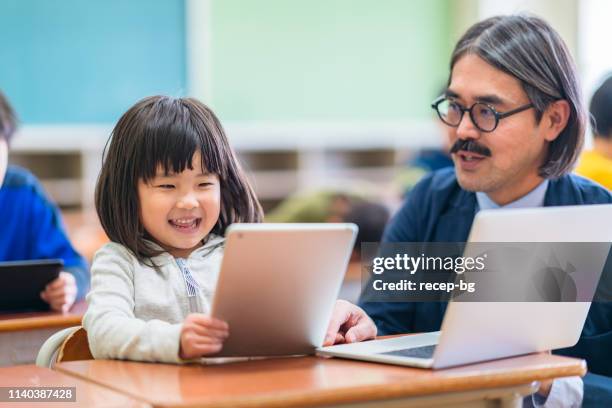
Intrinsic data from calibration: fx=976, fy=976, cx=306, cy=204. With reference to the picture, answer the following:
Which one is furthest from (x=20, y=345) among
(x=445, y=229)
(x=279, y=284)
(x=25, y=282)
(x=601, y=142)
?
(x=601, y=142)

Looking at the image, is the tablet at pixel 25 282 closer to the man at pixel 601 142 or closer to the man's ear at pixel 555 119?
the man's ear at pixel 555 119

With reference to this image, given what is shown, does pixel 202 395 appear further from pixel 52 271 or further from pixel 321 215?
pixel 321 215

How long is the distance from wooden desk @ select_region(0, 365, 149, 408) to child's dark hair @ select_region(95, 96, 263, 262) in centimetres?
29

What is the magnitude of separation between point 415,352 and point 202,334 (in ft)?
1.11

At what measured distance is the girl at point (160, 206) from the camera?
169 cm

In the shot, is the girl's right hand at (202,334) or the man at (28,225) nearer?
the girl's right hand at (202,334)

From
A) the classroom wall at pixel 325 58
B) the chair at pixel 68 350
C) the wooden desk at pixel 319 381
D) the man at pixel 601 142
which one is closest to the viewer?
the wooden desk at pixel 319 381

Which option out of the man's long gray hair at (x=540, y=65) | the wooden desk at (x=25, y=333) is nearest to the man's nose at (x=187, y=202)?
the wooden desk at (x=25, y=333)

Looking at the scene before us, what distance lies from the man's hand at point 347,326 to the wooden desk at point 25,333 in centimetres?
64

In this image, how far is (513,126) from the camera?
7.41 ft

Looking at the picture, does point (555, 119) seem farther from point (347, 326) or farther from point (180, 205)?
point (180, 205)

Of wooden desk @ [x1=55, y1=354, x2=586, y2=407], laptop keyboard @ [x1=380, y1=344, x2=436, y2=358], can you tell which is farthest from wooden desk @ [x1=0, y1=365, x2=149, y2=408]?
laptop keyboard @ [x1=380, y1=344, x2=436, y2=358]

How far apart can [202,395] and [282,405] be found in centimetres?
10

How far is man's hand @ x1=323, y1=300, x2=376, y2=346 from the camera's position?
1.71 m
